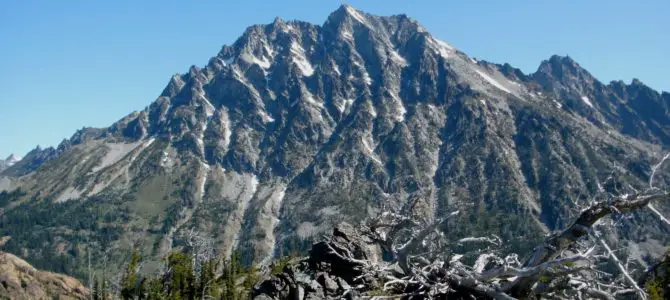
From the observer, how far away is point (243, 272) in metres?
87.1

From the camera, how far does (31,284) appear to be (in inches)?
6093

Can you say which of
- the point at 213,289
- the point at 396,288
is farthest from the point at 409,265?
the point at 213,289

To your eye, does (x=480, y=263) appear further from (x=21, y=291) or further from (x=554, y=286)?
(x=21, y=291)

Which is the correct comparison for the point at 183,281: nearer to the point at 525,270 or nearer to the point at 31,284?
the point at 525,270

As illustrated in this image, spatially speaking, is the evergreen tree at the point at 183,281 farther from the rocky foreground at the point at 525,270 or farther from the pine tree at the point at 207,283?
the rocky foreground at the point at 525,270

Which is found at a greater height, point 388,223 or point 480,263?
point 388,223

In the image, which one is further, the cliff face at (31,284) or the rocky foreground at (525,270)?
the cliff face at (31,284)

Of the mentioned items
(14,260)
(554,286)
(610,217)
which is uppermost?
(14,260)

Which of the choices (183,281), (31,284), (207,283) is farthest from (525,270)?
(31,284)

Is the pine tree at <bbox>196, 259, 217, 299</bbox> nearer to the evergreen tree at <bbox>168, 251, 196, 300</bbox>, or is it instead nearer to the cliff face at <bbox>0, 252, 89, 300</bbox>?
the evergreen tree at <bbox>168, 251, 196, 300</bbox>

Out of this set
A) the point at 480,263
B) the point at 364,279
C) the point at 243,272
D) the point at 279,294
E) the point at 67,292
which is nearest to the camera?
the point at 480,263

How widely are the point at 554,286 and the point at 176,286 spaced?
66.3m

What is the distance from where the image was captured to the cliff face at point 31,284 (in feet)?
486

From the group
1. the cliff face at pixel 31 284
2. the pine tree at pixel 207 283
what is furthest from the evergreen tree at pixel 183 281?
the cliff face at pixel 31 284
